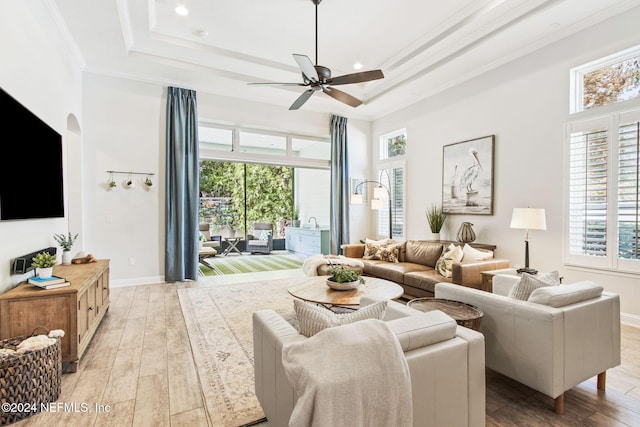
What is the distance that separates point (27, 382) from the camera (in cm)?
194

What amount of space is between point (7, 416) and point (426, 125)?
20.0 ft

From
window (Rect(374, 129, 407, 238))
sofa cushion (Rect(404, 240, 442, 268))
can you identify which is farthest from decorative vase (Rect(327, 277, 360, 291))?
window (Rect(374, 129, 407, 238))

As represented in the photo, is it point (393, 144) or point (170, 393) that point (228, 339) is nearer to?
point (170, 393)

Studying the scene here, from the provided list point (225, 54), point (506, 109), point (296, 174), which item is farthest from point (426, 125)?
point (296, 174)

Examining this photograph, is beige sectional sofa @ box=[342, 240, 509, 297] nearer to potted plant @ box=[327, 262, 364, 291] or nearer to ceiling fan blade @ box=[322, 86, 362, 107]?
potted plant @ box=[327, 262, 364, 291]

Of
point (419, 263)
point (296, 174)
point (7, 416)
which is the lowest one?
point (7, 416)

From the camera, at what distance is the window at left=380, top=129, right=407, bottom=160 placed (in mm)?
6469

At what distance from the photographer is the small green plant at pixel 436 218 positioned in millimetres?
5277

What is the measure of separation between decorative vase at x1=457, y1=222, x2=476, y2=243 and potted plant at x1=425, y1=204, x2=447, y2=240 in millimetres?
496

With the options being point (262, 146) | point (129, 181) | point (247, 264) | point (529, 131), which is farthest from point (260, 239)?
point (529, 131)

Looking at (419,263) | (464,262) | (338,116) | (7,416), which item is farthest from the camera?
(338,116)

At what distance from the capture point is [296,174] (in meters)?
10.8

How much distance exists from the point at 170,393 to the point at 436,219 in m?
4.43

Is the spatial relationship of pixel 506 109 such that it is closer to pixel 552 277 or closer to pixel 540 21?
pixel 540 21
